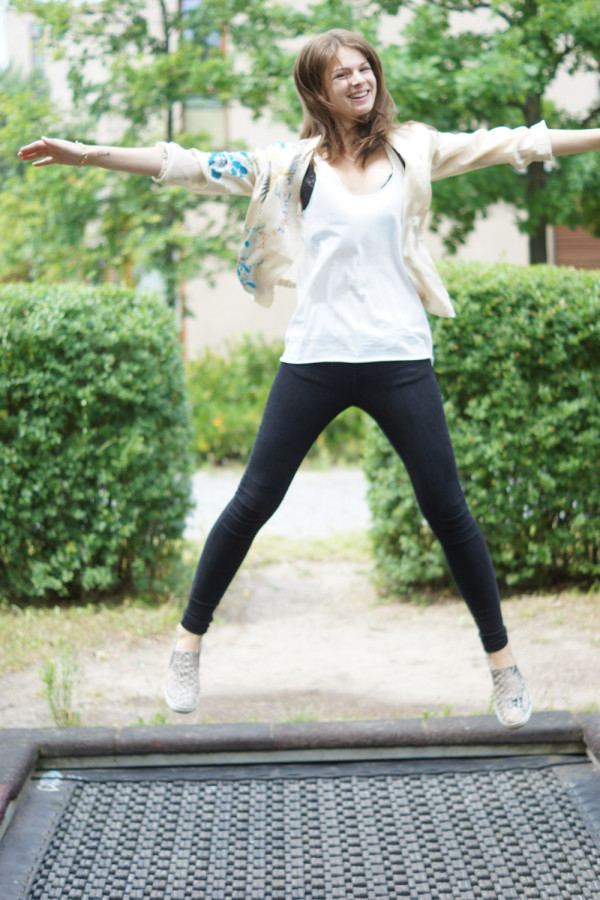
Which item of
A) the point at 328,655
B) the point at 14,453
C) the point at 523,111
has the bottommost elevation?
the point at 328,655

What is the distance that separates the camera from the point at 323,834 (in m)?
2.56

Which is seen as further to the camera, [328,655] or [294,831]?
[328,655]

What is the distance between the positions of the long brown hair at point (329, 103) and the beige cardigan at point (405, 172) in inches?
1.9

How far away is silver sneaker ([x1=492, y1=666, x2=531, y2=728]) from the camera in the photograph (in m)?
2.67

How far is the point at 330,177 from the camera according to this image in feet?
8.32

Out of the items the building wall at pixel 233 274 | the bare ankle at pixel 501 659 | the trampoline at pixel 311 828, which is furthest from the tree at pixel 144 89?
the bare ankle at pixel 501 659

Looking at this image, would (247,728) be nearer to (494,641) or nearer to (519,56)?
(494,641)

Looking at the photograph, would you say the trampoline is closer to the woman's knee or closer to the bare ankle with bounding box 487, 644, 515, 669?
the bare ankle with bounding box 487, 644, 515, 669

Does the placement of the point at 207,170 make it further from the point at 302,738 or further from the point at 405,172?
the point at 302,738

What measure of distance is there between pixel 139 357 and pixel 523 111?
157 inches

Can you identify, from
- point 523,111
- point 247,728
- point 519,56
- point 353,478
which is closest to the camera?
point 247,728

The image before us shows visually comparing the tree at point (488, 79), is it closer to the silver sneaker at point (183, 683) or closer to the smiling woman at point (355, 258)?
the smiling woman at point (355, 258)

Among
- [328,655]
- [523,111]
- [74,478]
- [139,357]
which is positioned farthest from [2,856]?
[523,111]

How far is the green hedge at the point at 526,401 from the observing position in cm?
450
